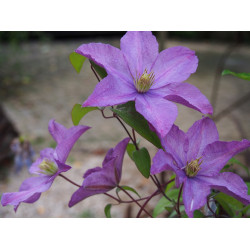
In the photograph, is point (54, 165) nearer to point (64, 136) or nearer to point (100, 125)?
point (64, 136)

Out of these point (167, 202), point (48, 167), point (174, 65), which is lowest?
point (167, 202)

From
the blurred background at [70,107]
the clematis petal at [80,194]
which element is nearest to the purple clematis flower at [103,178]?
the clematis petal at [80,194]

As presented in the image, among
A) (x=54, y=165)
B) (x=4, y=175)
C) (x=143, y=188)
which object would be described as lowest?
(x=143, y=188)

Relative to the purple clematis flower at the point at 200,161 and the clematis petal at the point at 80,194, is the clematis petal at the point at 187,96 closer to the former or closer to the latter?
the purple clematis flower at the point at 200,161

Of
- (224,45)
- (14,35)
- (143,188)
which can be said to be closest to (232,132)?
(143,188)

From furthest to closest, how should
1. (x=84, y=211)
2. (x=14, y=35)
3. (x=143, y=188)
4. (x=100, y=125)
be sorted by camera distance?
(x=14, y=35), (x=100, y=125), (x=143, y=188), (x=84, y=211)

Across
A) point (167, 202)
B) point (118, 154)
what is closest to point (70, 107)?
point (167, 202)

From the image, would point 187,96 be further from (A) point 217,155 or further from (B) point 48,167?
(B) point 48,167
